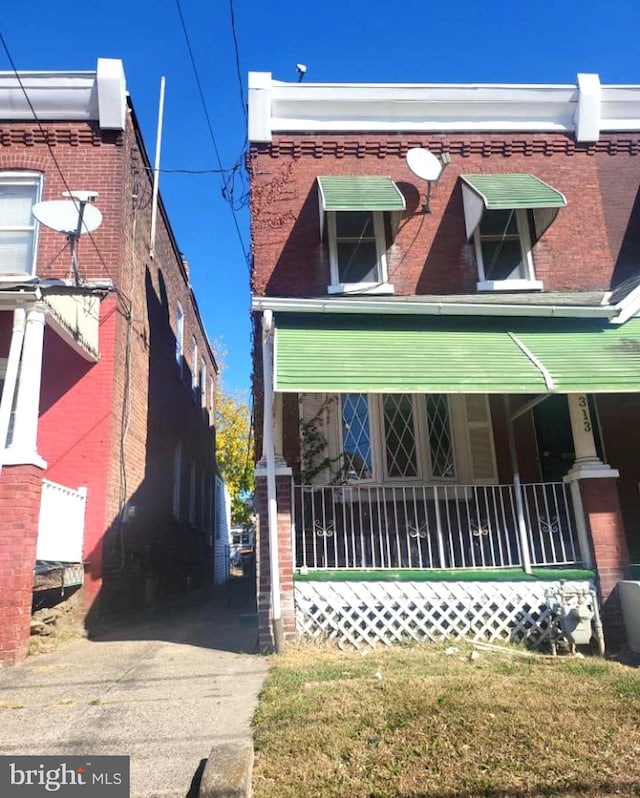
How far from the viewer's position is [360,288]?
29.9ft

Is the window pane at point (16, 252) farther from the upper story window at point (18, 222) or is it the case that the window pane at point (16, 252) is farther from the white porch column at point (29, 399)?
the white porch column at point (29, 399)

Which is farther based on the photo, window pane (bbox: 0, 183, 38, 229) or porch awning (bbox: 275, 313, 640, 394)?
window pane (bbox: 0, 183, 38, 229)

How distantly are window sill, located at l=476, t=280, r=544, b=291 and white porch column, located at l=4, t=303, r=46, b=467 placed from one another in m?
6.41

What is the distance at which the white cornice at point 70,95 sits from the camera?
9672mm

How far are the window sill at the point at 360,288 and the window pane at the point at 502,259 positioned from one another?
1.68 m

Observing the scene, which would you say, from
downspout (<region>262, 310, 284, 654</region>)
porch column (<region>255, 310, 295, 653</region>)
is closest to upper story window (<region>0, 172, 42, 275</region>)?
downspout (<region>262, 310, 284, 654</region>)

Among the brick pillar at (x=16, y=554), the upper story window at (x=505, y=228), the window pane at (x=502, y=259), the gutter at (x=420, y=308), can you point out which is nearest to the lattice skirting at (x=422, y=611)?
the brick pillar at (x=16, y=554)

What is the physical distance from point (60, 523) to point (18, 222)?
534 centimetres

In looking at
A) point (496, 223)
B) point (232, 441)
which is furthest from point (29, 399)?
point (232, 441)

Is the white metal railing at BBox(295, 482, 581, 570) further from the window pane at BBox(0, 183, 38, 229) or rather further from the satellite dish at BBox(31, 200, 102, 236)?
the window pane at BBox(0, 183, 38, 229)

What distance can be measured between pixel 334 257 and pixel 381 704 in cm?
674

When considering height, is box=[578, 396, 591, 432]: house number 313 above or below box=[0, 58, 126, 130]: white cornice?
below

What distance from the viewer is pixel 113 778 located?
10.3ft

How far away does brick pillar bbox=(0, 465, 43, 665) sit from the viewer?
5.91 meters
